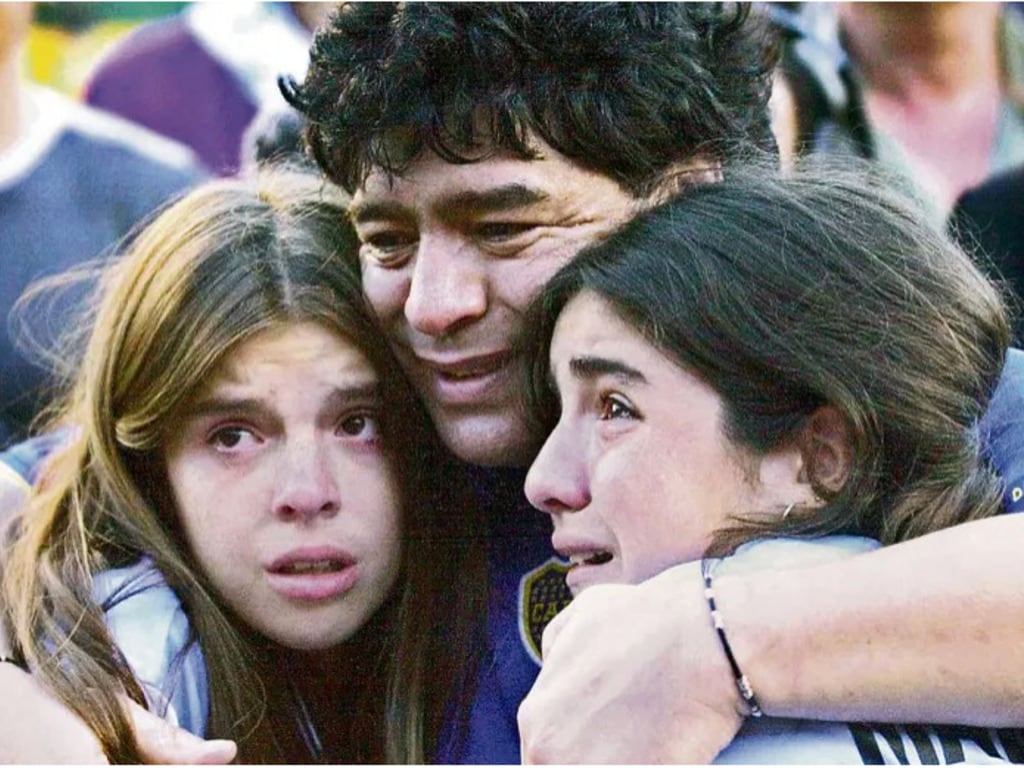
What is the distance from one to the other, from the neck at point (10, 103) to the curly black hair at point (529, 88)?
35 cm

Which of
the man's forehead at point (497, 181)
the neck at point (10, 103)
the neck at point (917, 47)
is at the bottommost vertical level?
the man's forehead at point (497, 181)

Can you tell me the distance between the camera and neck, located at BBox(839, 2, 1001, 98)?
1631mm

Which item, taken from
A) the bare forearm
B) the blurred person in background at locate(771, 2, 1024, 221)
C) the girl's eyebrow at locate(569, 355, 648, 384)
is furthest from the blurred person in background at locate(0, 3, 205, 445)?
the bare forearm

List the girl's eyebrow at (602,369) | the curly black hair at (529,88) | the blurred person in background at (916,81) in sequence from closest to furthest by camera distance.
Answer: the girl's eyebrow at (602,369), the curly black hair at (529,88), the blurred person in background at (916,81)

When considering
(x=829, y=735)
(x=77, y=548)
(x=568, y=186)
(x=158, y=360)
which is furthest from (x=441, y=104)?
(x=829, y=735)

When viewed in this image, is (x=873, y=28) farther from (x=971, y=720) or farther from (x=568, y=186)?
(x=971, y=720)

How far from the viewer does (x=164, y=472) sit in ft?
5.15

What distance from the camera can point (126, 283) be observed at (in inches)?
63.4

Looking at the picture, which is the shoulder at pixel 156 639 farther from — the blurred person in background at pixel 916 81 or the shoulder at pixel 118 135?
the blurred person in background at pixel 916 81

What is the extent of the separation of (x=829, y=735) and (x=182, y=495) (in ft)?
2.27

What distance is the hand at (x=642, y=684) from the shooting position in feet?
4.18

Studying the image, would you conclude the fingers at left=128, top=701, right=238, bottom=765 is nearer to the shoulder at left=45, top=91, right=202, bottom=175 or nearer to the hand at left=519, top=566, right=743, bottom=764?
the hand at left=519, top=566, right=743, bottom=764

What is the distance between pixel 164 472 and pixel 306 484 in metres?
0.15

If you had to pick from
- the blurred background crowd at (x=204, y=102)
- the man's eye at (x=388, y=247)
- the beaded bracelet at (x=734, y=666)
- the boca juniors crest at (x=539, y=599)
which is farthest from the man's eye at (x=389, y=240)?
the beaded bracelet at (x=734, y=666)
